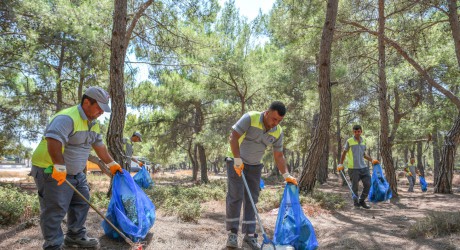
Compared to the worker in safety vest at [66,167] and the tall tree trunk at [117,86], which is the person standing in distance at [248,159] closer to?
the worker in safety vest at [66,167]

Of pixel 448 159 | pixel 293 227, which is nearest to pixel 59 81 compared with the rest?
pixel 293 227

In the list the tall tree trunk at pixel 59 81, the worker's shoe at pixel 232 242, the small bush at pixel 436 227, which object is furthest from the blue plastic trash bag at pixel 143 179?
the small bush at pixel 436 227

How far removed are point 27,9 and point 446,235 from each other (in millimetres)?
8975

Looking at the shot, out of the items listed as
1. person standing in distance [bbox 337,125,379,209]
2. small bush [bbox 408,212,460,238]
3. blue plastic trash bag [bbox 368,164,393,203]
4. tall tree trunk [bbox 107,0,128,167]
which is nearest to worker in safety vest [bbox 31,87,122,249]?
tall tree trunk [bbox 107,0,128,167]

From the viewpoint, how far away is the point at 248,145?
12.9 feet

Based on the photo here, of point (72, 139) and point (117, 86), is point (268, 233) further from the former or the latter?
point (117, 86)

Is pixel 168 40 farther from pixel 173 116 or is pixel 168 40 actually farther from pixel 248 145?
pixel 173 116

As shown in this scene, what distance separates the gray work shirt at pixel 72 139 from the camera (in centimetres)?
291

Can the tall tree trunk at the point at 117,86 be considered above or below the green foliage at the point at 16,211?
above

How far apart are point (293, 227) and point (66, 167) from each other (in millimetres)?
2238

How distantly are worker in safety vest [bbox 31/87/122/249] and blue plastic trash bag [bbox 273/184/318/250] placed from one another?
1.84 metres

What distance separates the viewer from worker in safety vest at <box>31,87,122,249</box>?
2906 millimetres

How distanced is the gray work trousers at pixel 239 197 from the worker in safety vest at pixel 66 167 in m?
1.39

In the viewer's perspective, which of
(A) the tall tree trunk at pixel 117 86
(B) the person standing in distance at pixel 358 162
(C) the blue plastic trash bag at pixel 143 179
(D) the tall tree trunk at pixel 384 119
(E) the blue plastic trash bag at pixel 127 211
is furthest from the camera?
(C) the blue plastic trash bag at pixel 143 179
